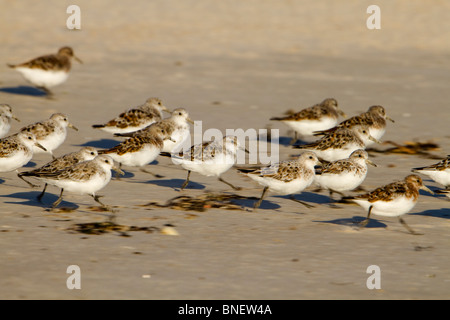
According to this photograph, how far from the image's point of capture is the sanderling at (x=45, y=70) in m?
20.9

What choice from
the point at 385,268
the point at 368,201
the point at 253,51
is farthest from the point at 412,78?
the point at 385,268

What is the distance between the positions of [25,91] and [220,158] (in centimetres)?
1096

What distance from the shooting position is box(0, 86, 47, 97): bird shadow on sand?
2197 cm

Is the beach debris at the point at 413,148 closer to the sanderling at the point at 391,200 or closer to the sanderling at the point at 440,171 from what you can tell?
the sanderling at the point at 440,171

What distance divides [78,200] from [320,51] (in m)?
18.0

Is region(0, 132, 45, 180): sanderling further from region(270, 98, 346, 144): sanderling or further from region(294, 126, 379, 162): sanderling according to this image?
region(270, 98, 346, 144): sanderling

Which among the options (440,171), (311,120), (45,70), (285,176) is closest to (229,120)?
(311,120)

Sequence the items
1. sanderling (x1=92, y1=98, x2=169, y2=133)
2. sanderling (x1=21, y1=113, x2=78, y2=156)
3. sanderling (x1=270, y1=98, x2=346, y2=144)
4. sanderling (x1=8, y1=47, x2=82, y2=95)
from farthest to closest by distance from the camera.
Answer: sanderling (x1=8, y1=47, x2=82, y2=95) → sanderling (x1=270, y1=98, x2=346, y2=144) → sanderling (x1=92, y1=98, x2=169, y2=133) → sanderling (x1=21, y1=113, x2=78, y2=156)

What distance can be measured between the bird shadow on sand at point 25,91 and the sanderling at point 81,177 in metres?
10.8

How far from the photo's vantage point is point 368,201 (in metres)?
11.2

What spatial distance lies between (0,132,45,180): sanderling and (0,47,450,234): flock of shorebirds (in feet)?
0.05

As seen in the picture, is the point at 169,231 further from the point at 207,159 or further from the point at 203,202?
the point at 207,159

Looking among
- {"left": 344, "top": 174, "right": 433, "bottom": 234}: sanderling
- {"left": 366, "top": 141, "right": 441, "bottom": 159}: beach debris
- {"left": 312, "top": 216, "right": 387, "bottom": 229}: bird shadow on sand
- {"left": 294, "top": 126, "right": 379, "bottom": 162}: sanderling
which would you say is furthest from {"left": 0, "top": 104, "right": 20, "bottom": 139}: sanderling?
{"left": 366, "top": 141, "right": 441, "bottom": 159}: beach debris

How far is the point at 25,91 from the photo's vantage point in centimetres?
2223
